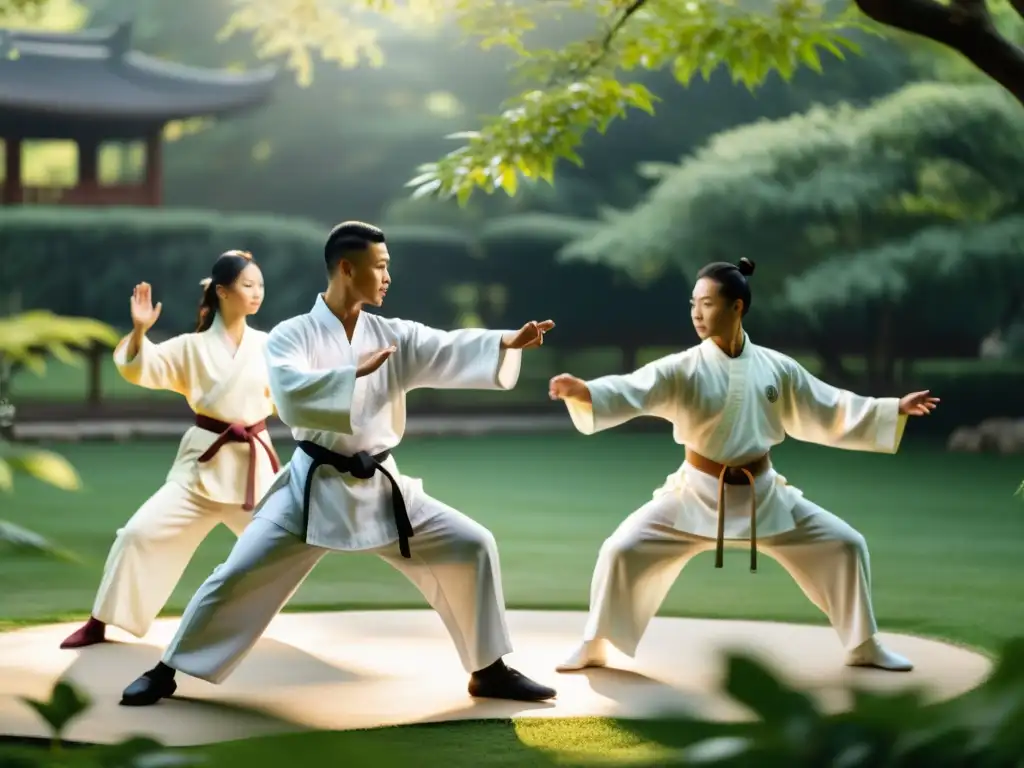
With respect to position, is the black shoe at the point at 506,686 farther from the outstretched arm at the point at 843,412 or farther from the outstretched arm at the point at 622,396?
the outstretched arm at the point at 843,412

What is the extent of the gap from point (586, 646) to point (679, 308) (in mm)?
13993

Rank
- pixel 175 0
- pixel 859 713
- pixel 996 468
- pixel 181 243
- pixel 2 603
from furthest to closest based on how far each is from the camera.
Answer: pixel 175 0 < pixel 181 243 < pixel 996 468 < pixel 2 603 < pixel 859 713

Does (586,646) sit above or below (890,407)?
below

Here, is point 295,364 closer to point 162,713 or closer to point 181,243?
point 162,713

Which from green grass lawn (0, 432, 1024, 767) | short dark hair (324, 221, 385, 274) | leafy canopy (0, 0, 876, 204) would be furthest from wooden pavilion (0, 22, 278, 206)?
short dark hair (324, 221, 385, 274)

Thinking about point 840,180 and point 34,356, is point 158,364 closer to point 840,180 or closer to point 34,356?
point 34,356

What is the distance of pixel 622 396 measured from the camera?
12.3ft

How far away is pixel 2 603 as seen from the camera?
5.41 m

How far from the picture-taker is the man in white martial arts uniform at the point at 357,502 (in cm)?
342

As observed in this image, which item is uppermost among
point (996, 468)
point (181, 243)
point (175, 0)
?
point (175, 0)

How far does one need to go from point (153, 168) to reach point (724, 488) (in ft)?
53.0

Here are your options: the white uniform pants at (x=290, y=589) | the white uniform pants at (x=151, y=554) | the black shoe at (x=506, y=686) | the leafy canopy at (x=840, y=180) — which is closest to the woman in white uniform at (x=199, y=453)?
the white uniform pants at (x=151, y=554)

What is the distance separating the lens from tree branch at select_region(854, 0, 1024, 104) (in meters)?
3.26

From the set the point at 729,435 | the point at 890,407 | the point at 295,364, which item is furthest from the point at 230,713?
the point at 890,407
